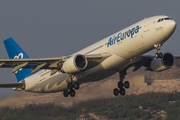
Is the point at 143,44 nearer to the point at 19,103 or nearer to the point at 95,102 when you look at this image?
the point at 95,102

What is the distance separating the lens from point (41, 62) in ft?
107

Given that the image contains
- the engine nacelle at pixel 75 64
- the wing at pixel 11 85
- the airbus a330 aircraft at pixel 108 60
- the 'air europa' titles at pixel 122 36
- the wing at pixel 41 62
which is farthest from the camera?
the wing at pixel 11 85

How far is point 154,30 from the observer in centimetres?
2911

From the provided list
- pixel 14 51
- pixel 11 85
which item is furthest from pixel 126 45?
pixel 14 51

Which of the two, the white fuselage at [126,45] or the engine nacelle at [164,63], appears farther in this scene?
the engine nacelle at [164,63]

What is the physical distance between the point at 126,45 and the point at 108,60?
2.37 meters

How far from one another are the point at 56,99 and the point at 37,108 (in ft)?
9.77

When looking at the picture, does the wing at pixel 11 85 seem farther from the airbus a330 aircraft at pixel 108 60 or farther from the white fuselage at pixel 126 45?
the white fuselage at pixel 126 45

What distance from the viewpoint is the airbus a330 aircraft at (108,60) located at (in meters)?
29.4

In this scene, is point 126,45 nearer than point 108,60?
Yes

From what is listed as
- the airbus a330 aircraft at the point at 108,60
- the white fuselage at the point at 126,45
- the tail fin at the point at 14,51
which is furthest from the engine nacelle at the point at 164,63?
the tail fin at the point at 14,51

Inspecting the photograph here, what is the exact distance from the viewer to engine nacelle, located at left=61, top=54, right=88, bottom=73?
1215 inches

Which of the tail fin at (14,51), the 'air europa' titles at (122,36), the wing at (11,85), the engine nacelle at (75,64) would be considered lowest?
the wing at (11,85)

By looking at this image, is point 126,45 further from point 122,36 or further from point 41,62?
point 41,62
